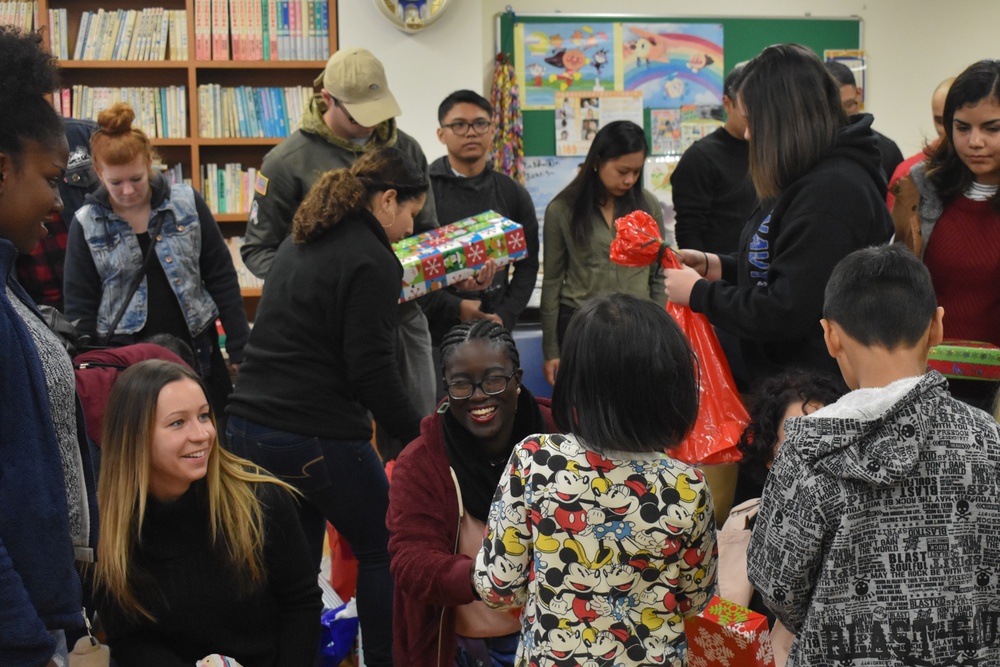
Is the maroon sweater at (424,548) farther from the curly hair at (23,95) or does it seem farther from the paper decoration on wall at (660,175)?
the paper decoration on wall at (660,175)

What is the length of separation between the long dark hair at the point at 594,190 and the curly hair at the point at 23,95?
263 centimetres

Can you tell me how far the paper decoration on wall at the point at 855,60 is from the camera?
5898mm

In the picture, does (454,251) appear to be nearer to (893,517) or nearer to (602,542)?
(602,542)

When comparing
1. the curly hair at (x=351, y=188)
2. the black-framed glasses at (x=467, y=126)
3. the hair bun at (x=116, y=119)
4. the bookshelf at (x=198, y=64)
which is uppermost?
the bookshelf at (x=198, y=64)

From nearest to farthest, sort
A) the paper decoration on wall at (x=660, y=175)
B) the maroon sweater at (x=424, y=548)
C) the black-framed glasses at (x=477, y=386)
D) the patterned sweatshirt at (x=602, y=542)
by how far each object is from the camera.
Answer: the patterned sweatshirt at (x=602, y=542) < the maroon sweater at (x=424, y=548) < the black-framed glasses at (x=477, y=386) < the paper decoration on wall at (x=660, y=175)

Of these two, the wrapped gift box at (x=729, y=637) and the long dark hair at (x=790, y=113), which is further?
the long dark hair at (x=790, y=113)

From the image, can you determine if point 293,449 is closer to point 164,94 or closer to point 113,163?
point 113,163

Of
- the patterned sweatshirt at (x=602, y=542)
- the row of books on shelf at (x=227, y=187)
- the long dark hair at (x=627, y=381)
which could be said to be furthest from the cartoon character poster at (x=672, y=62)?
the patterned sweatshirt at (x=602, y=542)

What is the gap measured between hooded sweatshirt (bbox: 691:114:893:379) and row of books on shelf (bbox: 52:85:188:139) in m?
3.73

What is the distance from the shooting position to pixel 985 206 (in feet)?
7.80

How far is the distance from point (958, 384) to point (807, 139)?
0.68 metres

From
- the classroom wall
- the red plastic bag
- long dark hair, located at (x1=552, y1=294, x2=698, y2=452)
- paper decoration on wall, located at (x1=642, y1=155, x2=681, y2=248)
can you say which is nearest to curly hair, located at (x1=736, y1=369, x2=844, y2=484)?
the red plastic bag

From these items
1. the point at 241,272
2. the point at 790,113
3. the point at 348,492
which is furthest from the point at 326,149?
the point at 241,272

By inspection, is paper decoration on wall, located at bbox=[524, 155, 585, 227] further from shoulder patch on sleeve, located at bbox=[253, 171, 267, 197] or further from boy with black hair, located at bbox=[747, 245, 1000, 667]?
boy with black hair, located at bbox=[747, 245, 1000, 667]
